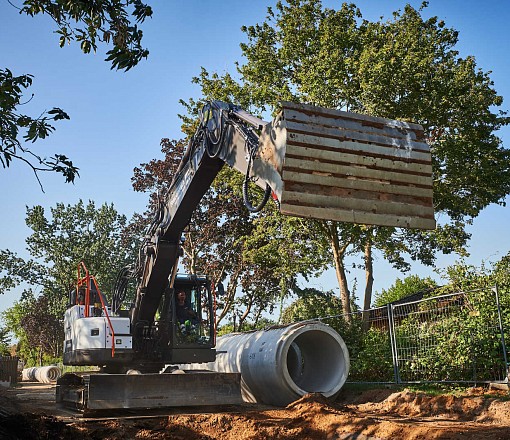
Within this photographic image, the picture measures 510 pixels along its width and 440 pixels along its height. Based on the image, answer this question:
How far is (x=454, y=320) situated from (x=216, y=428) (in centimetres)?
549

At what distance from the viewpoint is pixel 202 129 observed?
9.64 metres

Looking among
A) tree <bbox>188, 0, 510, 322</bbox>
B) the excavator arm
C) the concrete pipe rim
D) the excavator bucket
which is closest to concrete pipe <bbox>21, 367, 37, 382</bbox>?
tree <bbox>188, 0, 510, 322</bbox>

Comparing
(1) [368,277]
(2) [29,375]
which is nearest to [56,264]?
A: (2) [29,375]

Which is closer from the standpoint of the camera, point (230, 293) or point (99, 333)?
point (99, 333)

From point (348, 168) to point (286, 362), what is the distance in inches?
258

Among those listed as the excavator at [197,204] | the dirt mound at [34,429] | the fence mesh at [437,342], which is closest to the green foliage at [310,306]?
the fence mesh at [437,342]

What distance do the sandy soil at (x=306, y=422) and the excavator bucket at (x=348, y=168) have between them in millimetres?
2996

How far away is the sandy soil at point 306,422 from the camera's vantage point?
737 cm

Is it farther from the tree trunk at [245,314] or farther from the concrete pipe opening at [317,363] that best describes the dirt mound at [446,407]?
the tree trunk at [245,314]

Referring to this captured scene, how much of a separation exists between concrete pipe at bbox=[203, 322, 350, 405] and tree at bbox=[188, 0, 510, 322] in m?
5.81

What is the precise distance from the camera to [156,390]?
9859mm

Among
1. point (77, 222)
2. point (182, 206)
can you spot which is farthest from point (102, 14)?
point (77, 222)

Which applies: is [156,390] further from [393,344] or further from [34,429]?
[393,344]

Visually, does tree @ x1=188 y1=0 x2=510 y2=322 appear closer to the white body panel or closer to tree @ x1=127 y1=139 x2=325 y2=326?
tree @ x1=127 y1=139 x2=325 y2=326
